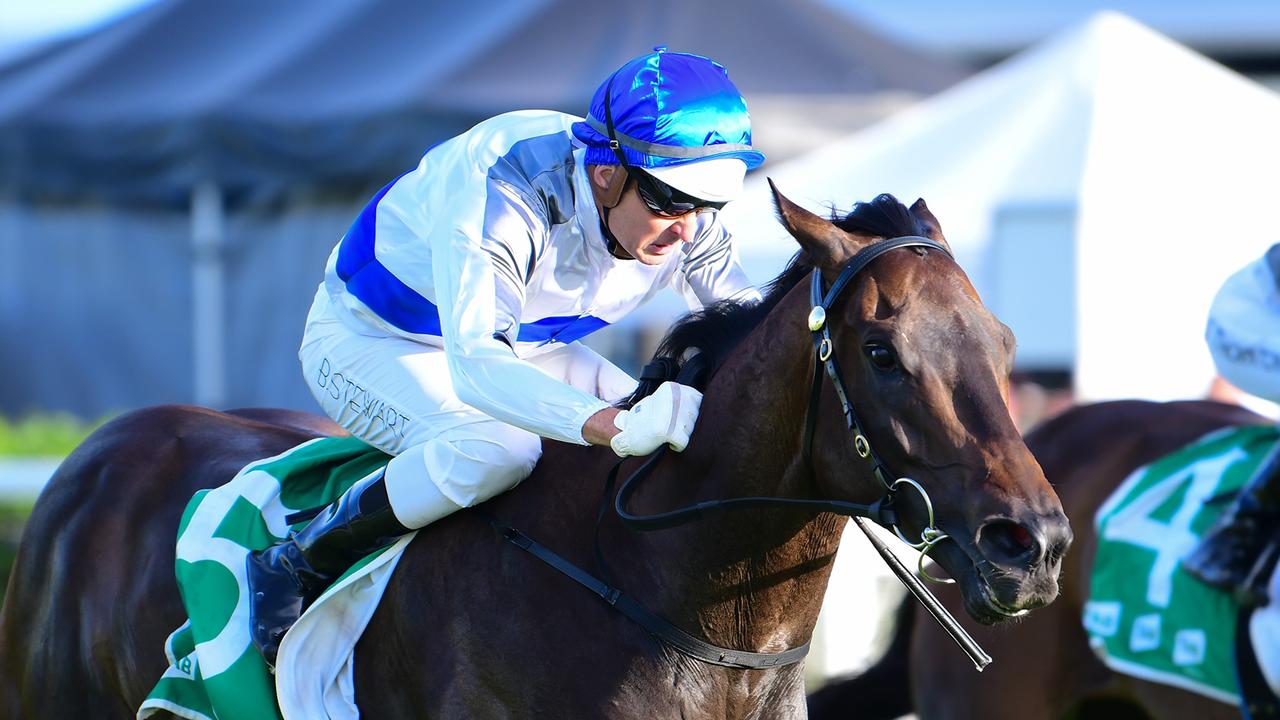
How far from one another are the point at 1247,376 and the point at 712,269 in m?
1.39

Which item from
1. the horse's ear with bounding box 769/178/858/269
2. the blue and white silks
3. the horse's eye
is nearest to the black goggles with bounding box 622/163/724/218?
the blue and white silks

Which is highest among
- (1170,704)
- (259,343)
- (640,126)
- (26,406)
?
(640,126)

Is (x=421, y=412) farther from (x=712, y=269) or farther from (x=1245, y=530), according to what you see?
(x=1245, y=530)

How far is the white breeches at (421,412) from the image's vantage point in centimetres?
308

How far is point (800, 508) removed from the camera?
9.28 feet

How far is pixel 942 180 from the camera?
7.74 metres

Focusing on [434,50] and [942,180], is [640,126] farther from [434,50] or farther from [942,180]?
[434,50]

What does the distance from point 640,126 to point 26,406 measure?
12706 mm

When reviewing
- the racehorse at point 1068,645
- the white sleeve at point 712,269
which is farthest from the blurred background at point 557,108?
the white sleeve at point 712,269

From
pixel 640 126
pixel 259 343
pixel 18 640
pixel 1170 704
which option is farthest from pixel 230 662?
pixel 259 343

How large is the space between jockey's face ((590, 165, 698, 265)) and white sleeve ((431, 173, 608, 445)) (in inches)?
5.6

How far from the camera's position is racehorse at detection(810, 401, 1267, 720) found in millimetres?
4598

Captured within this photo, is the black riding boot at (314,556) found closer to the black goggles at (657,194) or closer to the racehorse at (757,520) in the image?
the racehorse at (757,520)

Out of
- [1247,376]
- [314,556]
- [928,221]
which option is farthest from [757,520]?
[1247,376]
